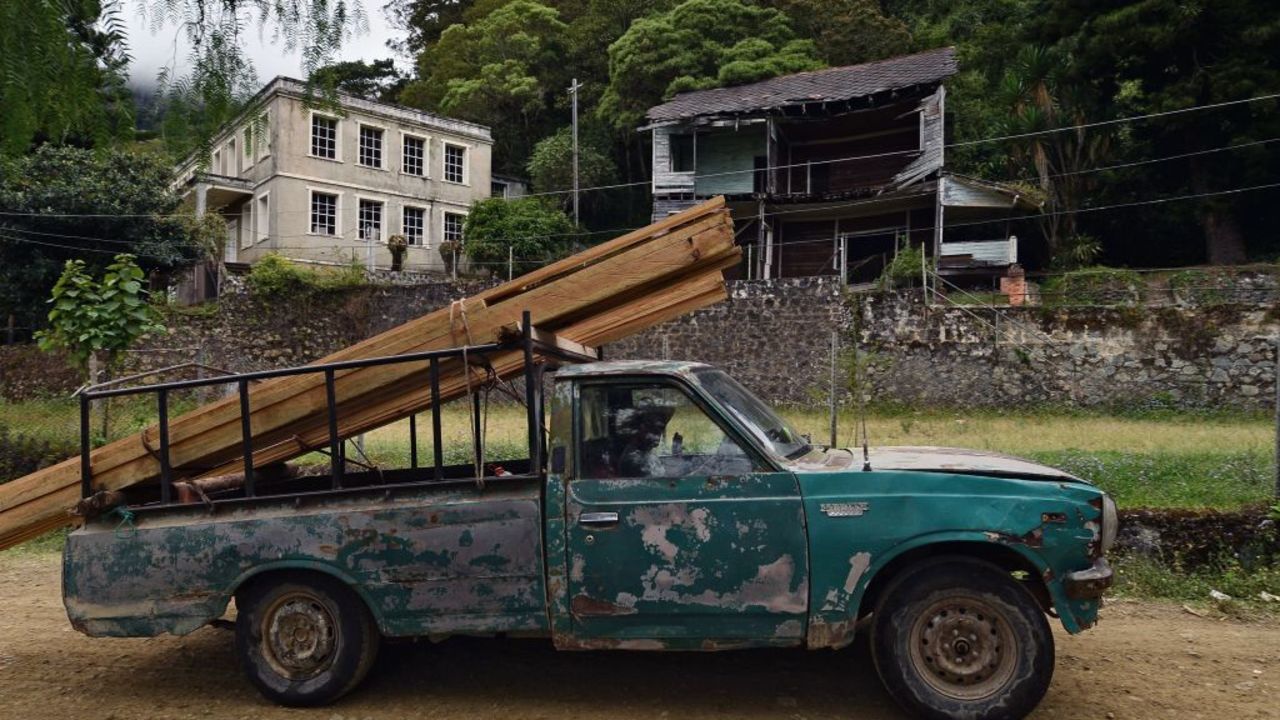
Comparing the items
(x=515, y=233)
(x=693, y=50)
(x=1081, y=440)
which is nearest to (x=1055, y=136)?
(x=693, y=50)

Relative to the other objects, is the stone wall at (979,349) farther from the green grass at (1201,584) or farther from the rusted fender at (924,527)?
the rusted fender at (924,527)

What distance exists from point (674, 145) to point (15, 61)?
2578 cm

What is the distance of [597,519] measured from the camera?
421 centimetres

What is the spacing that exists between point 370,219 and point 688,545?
29.1 meters

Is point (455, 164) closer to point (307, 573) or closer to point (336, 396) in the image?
point (336, 396)

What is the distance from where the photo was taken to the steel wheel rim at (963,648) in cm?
400

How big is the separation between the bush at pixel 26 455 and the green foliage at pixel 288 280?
10.9 meters

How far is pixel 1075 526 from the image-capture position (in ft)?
13.1

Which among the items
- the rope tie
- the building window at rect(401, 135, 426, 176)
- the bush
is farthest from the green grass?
the building window at rect(401, 135, 426, 176)

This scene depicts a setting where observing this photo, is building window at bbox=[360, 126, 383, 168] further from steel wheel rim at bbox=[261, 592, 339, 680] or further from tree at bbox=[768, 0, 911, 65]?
steel wheel rim at bbox=[261, 592, 339, 680]

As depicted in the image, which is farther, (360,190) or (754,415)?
(360,190)

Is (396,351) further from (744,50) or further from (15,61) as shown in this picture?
(744,50)

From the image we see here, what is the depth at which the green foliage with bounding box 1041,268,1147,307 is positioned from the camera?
17.5m

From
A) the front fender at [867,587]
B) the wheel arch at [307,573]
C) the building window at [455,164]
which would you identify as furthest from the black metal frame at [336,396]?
the building window at [455,164]
